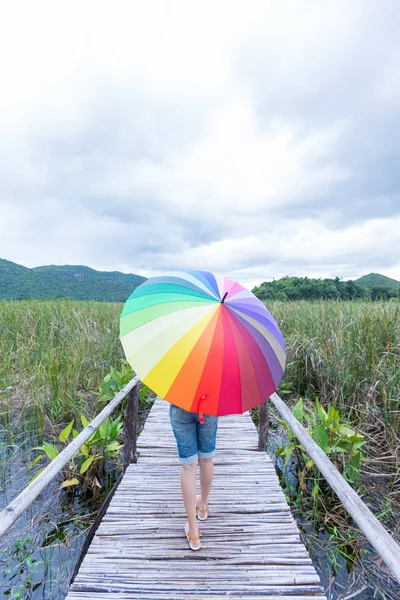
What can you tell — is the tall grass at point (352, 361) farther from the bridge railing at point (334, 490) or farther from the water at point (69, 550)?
the bridge railing at point (334, 490)

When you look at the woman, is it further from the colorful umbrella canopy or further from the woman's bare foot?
the colorful umbrella canopy

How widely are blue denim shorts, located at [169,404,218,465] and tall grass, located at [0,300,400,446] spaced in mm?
2718

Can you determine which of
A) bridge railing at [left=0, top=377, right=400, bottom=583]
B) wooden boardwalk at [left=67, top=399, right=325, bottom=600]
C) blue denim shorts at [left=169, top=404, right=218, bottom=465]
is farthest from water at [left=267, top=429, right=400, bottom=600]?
blue denim shorts at [left=169, top=404, right=218, bottom=465]

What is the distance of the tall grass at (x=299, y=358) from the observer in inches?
172

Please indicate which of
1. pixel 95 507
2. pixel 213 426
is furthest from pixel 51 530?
pixel 213 426

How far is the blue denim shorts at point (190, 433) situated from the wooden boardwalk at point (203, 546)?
0.78 m

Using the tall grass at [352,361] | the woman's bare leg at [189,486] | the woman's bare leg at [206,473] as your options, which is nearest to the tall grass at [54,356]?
the woman's bare leg at [206,473]

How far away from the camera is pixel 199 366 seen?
164 centimetres

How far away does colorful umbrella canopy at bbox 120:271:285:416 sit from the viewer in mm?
1646

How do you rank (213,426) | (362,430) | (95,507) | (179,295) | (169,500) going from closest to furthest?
(179,295), (213,426), (169,500), (95,507), (362,430)

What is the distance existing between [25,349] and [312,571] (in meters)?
5.68

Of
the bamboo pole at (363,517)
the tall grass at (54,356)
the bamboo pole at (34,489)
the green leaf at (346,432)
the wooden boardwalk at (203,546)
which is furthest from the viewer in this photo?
the tall grass at (54,356)

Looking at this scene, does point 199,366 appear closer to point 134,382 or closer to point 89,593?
point 89,593

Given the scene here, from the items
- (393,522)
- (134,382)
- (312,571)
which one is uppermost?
(134,382)
